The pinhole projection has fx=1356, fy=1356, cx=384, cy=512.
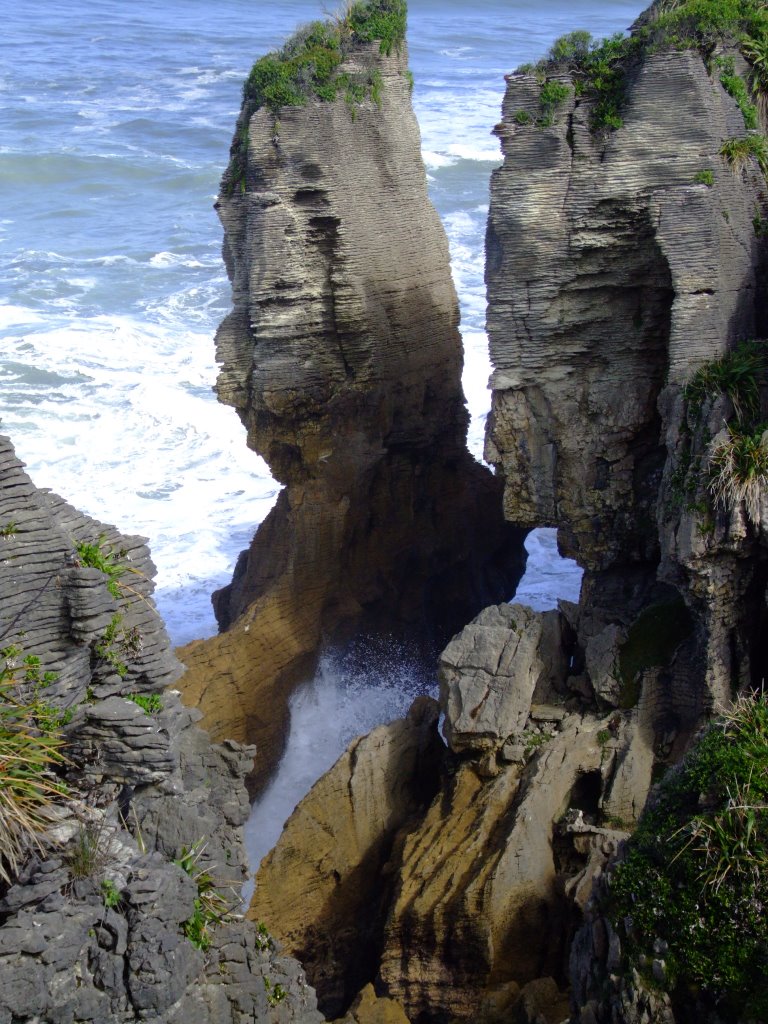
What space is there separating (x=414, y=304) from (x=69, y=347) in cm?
1745

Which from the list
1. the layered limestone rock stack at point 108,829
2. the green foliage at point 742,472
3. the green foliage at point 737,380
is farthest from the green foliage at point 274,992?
the green foliage at point 737,380

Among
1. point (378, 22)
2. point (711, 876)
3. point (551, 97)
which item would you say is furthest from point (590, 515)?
point (378, 22)

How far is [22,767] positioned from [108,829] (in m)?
0.84

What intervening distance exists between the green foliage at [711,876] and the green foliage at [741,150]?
735cm

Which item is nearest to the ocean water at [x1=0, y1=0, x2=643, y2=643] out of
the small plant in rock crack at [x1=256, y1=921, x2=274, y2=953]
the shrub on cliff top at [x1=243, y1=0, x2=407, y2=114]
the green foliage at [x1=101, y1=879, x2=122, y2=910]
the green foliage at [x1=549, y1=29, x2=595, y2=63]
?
the small plant in rock crack at [x1=256, y1=921, x2=274, y2=953]

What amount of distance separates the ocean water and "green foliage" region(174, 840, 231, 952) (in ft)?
22.4

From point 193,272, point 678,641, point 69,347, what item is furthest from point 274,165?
point 193,272

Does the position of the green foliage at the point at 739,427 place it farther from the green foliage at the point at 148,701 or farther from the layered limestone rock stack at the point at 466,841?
the green foliage at the point at 148,701

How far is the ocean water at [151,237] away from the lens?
1209 inches

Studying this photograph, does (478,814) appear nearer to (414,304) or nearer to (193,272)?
(414,304)

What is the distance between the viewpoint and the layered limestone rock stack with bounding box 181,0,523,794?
19.7 meters

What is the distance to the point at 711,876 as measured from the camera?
428 inches

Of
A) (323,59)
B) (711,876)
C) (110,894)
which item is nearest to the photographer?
(110,894)

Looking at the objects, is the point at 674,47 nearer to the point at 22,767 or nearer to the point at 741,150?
the point at 741,150
